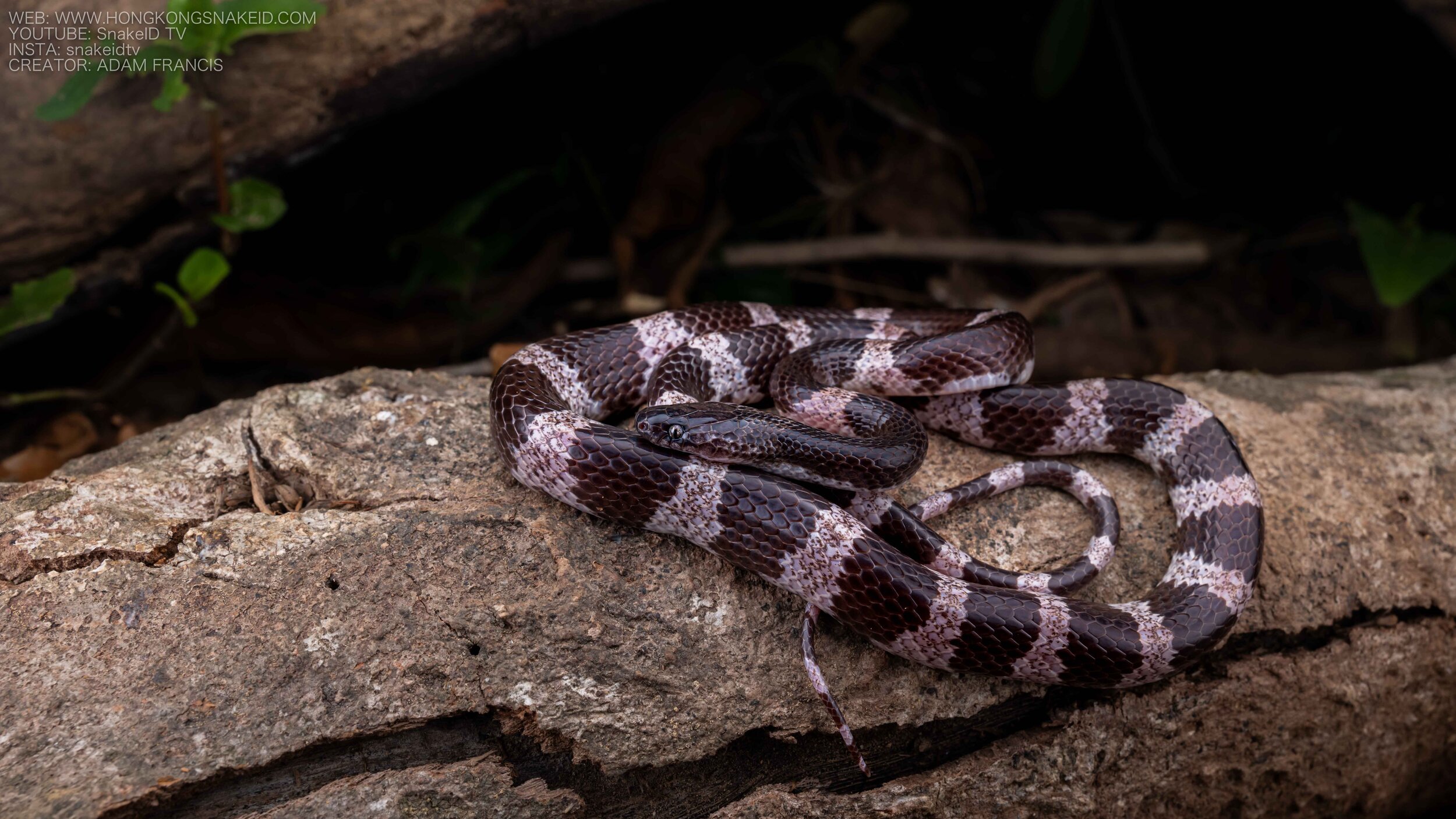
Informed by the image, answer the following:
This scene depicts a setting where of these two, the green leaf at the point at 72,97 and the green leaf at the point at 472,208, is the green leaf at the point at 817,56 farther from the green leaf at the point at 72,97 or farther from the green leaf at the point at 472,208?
the green leaf at the point at 72,97

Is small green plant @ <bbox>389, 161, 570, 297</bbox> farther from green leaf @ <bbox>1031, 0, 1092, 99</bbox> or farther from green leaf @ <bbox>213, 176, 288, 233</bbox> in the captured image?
green leaf @ <bbox>1031, 0, 1092, 99</bbox>

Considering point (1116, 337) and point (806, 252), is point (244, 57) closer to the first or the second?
point (806, 252)

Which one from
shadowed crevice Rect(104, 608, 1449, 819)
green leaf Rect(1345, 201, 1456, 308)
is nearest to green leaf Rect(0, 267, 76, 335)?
shadowed crevice Rect(104, 608, 1449, 819)

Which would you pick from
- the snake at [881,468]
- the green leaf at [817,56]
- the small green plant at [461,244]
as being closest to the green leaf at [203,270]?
the small green plant at [461,244]

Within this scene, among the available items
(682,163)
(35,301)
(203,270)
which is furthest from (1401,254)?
(35,301)

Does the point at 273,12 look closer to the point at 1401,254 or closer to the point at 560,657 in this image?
the point at 560,657

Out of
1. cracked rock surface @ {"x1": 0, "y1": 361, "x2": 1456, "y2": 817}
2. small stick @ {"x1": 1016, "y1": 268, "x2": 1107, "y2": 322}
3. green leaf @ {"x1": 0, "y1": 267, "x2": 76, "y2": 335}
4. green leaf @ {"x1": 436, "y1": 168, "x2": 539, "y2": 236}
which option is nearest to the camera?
cracked rock surface @ {"x1": 0, "y1": 361, "x2": 1456, "y2": 817}
